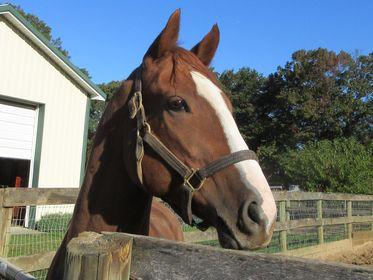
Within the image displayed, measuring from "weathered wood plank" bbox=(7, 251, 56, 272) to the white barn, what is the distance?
27.0ft

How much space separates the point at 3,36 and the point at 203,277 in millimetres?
11247

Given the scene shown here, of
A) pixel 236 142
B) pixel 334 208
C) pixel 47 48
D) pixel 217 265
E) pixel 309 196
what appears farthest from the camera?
pixel 47 48

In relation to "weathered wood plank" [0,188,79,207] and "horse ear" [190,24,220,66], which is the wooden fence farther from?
"horse ear" [190,24,220,66]

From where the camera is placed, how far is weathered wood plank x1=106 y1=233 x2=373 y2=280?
3.76 ft

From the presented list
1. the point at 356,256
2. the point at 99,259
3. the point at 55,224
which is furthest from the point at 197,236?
the point at 356,256

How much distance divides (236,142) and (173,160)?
322mm

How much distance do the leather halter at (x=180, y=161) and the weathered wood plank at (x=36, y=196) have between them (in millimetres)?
1868

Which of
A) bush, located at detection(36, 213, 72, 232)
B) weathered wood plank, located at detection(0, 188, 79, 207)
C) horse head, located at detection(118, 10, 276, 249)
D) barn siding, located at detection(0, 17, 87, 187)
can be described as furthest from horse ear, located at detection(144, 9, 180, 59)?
barn siding, located at detection(0, 17, 87, 187)

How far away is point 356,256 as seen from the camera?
32.0ft

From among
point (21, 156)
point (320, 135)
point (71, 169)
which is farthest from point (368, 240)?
point (320, 135)

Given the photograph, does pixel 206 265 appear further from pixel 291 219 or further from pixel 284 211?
pixel 291 219

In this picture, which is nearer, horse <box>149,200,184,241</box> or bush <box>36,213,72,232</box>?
horse <box>149,200,184,241</box>

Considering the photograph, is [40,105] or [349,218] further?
[40,105]

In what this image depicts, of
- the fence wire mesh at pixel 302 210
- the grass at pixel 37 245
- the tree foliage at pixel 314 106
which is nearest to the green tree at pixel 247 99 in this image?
the tree foliage at pixel 314 106
